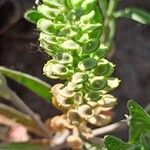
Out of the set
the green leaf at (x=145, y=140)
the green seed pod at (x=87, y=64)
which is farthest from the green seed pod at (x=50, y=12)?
the green leaf at (x=145, y=140)

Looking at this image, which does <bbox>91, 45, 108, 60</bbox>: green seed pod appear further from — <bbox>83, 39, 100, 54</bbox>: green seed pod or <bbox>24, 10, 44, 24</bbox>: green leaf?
<bbox>24, 10, 44, 24</bbox>: green leaf

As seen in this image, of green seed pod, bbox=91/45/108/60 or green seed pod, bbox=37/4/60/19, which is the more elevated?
green seed pod, bbox=37/4/60/19

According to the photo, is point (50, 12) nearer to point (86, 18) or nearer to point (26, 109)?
point (86, 18)

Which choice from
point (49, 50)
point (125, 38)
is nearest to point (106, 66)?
point (49, 50)

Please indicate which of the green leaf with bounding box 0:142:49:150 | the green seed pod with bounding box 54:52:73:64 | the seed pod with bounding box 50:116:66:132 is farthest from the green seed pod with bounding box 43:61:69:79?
the green leaf with bounding box 0:142:49:150

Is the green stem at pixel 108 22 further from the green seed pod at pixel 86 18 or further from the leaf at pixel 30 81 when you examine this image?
the green seed pod at pixel 86 18
